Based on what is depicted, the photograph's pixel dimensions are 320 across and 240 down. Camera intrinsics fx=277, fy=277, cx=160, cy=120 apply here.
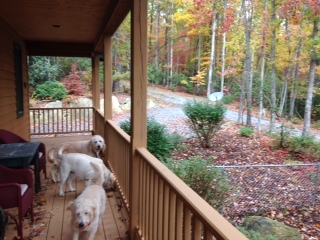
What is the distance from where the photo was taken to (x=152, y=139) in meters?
6.29

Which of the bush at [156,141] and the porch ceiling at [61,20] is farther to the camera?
the bush at [156,141]

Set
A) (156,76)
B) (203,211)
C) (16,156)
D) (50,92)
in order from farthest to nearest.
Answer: (156,76) → (50,92) → (16,156) → (203,211)

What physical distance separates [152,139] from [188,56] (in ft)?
64.3

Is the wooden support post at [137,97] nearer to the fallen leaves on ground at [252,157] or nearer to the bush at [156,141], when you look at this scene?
the fallen leaves on ground at [252,157]

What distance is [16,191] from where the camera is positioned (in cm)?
226

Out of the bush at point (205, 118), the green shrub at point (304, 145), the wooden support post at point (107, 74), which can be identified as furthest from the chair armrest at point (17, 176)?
the green shrub at point (304, 145)

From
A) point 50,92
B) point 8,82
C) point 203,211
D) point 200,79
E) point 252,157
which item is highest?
point 200,79

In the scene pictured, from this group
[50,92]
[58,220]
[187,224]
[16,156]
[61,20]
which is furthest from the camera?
[50,92]

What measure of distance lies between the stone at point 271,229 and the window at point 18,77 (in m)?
4.84

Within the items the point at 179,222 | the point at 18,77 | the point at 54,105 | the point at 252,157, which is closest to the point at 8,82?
the point at 18,77

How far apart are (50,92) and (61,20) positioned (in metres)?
11.7

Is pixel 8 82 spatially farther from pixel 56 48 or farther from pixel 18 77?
pixel 56 48

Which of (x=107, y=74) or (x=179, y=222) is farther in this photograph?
(x=107, y=74)

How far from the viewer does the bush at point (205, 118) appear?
737cm
